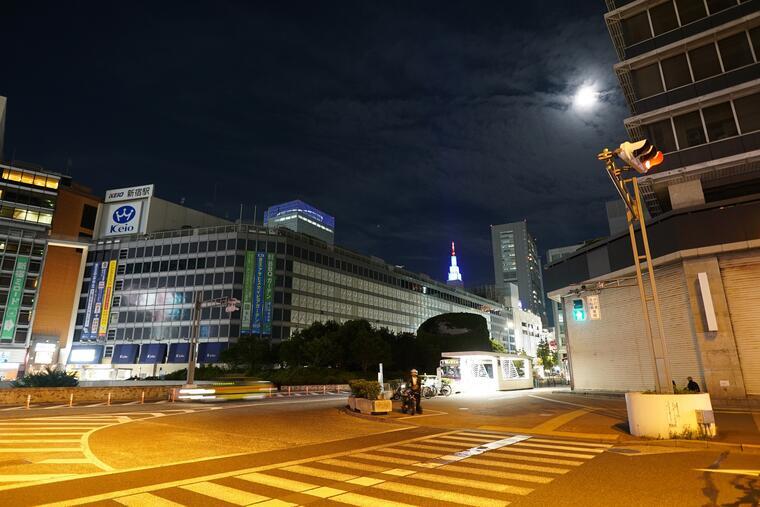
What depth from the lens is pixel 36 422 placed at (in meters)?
18.0

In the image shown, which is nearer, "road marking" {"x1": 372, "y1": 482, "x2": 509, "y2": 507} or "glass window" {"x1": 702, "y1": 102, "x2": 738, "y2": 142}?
"road marking" {"x1": 372, "y1": 482, "x2": 509, "y2": 507}

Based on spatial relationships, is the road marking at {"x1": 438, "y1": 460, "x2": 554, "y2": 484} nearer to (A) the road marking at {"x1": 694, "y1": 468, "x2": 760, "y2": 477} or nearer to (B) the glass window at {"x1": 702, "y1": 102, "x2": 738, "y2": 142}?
(A) the road marking at {"x1": 694, "y1": 468, "x2": 760, "y2": 477}

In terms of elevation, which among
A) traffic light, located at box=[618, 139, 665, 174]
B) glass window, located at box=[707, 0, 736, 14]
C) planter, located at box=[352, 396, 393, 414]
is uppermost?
glass window, located at box=[707, 0, 736, 14]

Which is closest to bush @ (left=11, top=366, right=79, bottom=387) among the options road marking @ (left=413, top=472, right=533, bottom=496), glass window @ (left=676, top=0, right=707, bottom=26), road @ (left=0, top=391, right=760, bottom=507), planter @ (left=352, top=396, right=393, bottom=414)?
road @ (left=0, top=391, right=760, bottom=507)

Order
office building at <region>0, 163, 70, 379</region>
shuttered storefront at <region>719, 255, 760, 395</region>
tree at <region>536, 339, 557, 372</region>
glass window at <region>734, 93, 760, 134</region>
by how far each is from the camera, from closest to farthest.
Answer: shuttered storefront at <region>719, 255, 760, 395</region>
glass window at <region>734, 93, 760, 134</region>
office building at <region>0, 163, 70, 379</region>
tree at <region>536, 339, 557, 372</region>

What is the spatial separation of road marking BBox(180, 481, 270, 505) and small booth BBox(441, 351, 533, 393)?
98.7ft

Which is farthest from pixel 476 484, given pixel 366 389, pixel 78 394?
pixel 78 394

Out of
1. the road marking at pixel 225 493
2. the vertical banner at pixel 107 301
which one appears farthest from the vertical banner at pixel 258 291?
the road marking at pixel 225 493

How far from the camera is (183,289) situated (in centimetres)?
7988

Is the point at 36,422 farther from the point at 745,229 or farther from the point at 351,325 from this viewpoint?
the point at 351,325

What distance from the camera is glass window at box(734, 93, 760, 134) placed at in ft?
81.6

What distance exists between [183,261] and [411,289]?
60138mm

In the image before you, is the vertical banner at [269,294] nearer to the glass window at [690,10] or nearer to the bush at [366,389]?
the bush at [366,389]

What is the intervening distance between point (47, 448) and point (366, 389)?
12916 millimetres
